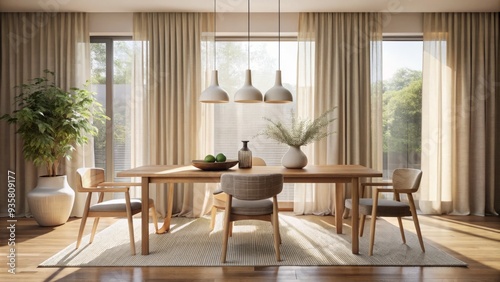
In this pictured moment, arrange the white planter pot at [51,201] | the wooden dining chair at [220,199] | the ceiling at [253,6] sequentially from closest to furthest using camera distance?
the wooden dining chair at [220,199] → the white planter pot at [51,201] → the ceiling at [253,6]

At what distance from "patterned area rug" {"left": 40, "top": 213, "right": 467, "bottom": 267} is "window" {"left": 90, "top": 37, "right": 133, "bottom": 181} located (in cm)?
115

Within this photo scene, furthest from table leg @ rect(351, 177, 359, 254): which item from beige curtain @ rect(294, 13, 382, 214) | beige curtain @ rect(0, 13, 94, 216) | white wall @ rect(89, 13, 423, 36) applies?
beige curtain @ rect(0, 13, 94, 216)

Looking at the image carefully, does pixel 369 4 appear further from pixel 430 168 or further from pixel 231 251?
pixel 231 251

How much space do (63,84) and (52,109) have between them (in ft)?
2.06

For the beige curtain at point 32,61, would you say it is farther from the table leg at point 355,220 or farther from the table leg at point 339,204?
the table leg at point 355,220

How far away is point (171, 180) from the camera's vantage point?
3297 millimetres

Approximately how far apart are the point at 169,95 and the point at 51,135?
142cm

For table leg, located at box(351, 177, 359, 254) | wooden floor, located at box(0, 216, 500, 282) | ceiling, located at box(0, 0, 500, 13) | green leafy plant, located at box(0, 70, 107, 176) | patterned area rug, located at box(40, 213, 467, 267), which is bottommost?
wooden floor, located at box(0, 216, 500, 282)

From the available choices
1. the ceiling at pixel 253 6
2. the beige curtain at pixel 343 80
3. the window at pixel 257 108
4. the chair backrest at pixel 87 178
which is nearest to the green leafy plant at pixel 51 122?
the ceiling at pixel 253 6

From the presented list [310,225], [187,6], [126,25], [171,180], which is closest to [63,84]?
[126,25]

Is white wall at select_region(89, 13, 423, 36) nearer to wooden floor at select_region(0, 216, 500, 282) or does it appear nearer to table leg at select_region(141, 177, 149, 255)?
table leg at select_region(141, 177, 149, 255)

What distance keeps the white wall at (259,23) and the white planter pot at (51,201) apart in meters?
1.97

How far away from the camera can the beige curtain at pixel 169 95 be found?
4867 millimetres

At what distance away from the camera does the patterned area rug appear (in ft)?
10.1
